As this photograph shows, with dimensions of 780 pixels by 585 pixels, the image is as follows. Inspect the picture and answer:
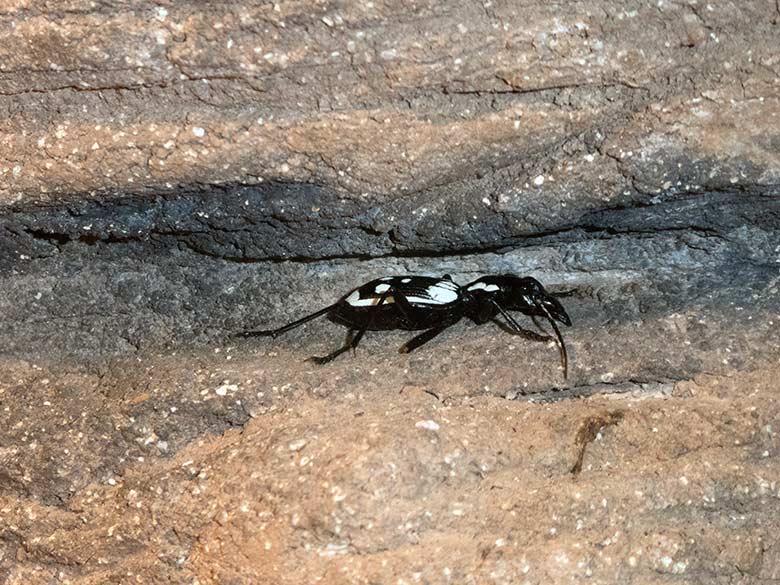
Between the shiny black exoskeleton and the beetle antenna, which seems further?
the shiny black exoskeleton

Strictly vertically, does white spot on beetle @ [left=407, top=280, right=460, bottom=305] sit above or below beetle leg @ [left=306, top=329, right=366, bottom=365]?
above

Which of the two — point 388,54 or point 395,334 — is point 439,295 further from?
point 388,54

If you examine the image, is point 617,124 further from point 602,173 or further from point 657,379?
point 657,379

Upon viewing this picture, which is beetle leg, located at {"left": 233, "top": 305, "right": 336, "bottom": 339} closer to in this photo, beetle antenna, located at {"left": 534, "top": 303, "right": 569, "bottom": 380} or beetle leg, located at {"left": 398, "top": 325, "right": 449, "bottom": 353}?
beetle leg, located at {"left": 398, "top": 325, "right": 449, "bottom": 353}

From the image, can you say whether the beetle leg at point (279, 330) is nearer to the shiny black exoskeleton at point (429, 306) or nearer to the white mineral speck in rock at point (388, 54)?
the shiny black exoskeleton at point (429, 306)

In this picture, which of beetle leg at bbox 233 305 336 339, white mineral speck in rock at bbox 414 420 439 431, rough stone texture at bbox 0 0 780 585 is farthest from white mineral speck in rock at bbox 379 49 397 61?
white mineral speck in rock at bbox 414 420 439 431

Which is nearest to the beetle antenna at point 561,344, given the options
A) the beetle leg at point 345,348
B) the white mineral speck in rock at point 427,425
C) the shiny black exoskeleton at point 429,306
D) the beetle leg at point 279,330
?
the shiny black exoskeleton at point 429,306

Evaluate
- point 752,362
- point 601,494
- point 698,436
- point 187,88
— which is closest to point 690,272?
point 752,362
